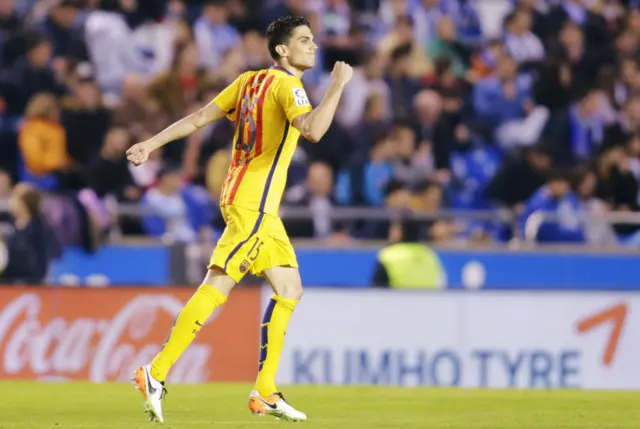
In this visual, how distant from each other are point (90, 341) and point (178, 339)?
5.46 metres

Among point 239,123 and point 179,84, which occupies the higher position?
point 179,84

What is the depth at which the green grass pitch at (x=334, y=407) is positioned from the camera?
836 centimetres

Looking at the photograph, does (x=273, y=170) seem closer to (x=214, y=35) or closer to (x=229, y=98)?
(x=229, y=98)

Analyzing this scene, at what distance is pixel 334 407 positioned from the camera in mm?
9648

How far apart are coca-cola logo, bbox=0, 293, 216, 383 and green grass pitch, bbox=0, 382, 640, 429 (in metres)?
1.17

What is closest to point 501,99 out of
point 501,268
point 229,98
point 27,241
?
point 501,268

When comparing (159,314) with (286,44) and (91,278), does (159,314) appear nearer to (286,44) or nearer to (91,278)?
(91,278)

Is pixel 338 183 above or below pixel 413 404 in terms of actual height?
above

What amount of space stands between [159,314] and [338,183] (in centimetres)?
362

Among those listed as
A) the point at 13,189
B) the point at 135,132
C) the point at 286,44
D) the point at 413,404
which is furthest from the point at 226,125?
the point at 286,44

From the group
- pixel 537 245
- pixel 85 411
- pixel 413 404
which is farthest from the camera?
pixel 537 245

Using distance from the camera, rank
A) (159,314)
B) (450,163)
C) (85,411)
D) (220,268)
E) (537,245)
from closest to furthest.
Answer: (220,268)
(85,411)
(159,314)
(537,245)
(450,163)

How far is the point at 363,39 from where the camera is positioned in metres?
18.9

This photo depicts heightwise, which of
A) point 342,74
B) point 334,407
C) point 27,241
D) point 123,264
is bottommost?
point 334,407
